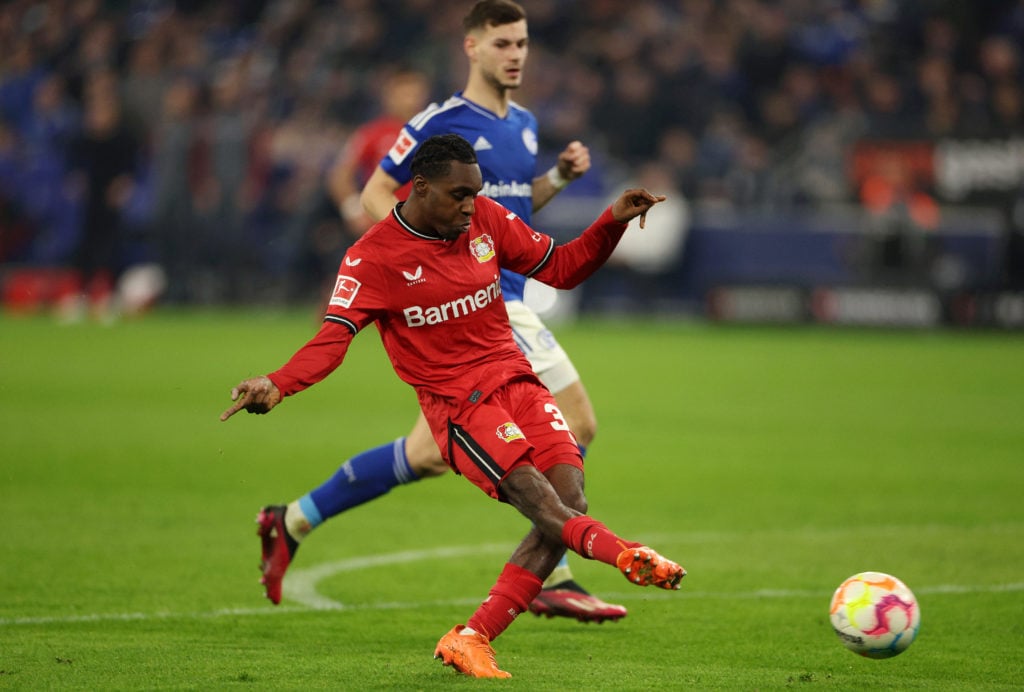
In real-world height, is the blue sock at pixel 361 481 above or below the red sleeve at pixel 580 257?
below

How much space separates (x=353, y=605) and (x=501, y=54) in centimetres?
259

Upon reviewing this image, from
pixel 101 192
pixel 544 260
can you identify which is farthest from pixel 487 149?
pixel 101 192

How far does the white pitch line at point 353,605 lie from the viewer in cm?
643

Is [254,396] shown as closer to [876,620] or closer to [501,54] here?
[876,620]

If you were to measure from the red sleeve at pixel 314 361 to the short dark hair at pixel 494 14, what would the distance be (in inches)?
86.2

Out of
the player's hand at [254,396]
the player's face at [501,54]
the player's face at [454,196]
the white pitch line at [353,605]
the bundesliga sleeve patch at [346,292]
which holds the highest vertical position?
the player's face at [501,54]

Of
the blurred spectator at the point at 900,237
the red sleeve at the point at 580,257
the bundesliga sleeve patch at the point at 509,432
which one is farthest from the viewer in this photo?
the blurred spectator at the point at 900,237

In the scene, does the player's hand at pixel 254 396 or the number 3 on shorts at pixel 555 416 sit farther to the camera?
the number 3 on shorts at pixel 555 416

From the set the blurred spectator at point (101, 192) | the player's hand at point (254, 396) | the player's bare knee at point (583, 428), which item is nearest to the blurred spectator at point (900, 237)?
the blurred spectator at point (101, 192)

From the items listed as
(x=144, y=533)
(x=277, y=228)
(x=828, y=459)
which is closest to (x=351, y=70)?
(x=277, y=228)

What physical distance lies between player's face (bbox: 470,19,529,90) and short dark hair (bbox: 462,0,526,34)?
20 millimetres

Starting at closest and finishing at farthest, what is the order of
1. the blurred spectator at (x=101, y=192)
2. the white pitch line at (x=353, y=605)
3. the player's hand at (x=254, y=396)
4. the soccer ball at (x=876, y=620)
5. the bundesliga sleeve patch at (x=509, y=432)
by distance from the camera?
the player's hand at (x=254, y=396)
the soccer ball at (x=876, y=620)
the bundesliga sleeve patch at (x=509, y=432)
the white pitch line at (x=353, y=605)
the blurred spectator at (x=101, y=192)

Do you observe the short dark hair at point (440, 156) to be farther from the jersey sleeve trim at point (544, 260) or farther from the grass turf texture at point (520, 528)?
the grass turf texture at point (520, 528)

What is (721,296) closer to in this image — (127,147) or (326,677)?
(127,147)
